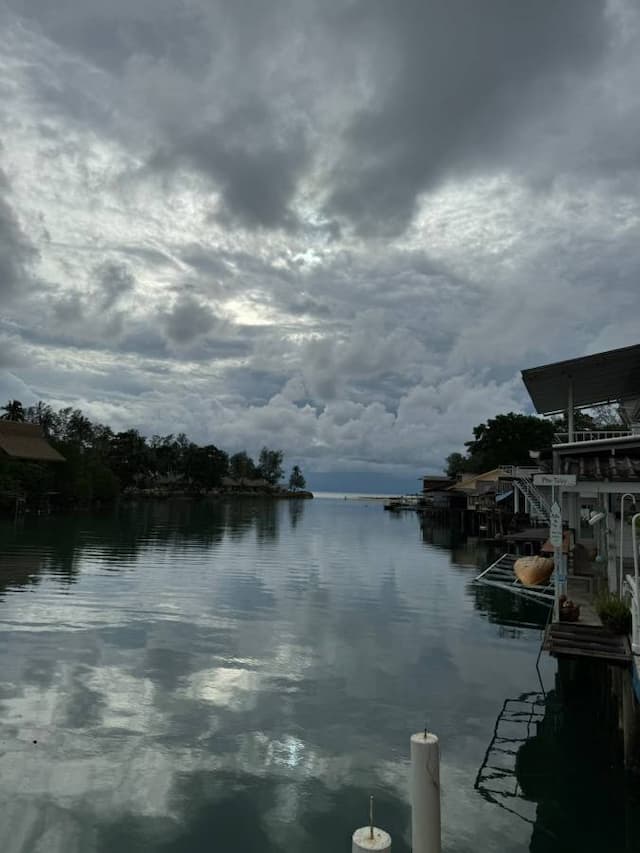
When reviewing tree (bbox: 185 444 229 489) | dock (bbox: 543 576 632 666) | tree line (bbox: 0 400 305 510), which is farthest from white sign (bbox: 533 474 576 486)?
tree (bbox: 185 444 229 489)

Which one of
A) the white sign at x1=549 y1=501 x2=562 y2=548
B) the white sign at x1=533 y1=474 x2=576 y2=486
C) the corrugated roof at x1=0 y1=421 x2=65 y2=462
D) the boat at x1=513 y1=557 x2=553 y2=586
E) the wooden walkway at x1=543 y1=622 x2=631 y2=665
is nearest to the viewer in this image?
the wooden walkway at x1=543 y1=622 x2=631 y2=665

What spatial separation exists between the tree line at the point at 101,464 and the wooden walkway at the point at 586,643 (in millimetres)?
68811

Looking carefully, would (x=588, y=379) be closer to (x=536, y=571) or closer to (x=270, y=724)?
(x=536, y=571)

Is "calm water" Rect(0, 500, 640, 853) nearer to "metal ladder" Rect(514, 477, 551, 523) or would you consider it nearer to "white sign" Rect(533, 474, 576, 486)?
"white sign" Rect(533, 474, 576, 486)

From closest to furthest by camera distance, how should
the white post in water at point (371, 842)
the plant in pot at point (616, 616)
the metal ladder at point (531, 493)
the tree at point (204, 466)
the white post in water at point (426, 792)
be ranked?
the white post in water at point (371, 842) < the white post in water at point (426, 792) < the plant in pot at point (616, 616) < the metal ladder at point (531, 493) < the tree at point (204, 466)

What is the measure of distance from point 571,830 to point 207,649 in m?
11.8

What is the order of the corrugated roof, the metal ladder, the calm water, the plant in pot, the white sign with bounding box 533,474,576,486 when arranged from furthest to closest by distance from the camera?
the corrugated roof, the metal ladder, the white sign with bounding box 533,474,576,486, the plant in pot, the calm water

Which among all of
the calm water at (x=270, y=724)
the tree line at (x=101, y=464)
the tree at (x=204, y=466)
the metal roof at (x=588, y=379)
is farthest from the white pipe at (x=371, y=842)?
the tree at (x=204, y=466)

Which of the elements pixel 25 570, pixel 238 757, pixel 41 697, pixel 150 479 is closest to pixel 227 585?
pixel 25 570

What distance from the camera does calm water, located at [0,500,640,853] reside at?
9211 mm

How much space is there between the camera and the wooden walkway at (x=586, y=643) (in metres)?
11.4

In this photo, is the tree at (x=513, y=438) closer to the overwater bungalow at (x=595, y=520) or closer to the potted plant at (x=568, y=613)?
the overwater bungalow at (x=595, y=520)

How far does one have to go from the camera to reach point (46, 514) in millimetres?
79750

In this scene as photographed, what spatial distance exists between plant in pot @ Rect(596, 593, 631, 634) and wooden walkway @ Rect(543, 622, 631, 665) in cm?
12
